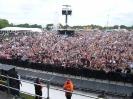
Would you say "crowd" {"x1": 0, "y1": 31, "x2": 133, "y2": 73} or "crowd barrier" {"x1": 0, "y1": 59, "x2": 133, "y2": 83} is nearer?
"crowd barrier" {"x1": 0, "y1": 59, "x2": 133, "y2": 83}

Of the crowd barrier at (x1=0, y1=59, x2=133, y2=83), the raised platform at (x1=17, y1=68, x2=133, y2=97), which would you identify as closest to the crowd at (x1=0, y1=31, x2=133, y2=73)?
the crowd barrier at (x1=0, y1=59, x2=133, y2=83)

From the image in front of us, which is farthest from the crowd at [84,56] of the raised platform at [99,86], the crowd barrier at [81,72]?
the raised platform at [99,86]

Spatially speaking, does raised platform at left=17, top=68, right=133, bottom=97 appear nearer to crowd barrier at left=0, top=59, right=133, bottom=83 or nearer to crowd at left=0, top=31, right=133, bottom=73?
crowd barrier at left=0, top=59, right=133, bottom=83

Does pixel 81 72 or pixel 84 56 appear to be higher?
pixel 84 56

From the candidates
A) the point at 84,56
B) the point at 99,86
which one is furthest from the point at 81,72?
the point at 99,86

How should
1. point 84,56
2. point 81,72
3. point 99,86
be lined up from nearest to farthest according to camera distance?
point 99,86
point 81,72
point 84,56

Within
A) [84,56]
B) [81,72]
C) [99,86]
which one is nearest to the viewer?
[99,86]

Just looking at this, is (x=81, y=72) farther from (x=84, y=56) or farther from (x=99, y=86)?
(x=99, y=86)

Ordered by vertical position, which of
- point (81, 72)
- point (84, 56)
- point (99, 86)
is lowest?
point (99, 86)

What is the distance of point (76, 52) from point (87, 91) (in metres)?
8.40

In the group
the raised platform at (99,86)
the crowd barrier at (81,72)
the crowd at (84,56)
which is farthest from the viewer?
the crowd at (84,56)

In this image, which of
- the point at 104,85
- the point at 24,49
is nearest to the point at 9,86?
the point at 104,85

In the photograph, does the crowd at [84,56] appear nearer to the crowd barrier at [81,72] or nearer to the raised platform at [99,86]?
the crowd barrier at [81,72]

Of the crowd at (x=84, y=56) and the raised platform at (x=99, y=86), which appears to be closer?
the raised platform at (x=99, y=86)
